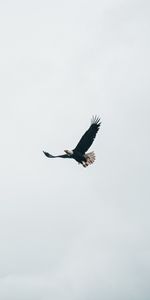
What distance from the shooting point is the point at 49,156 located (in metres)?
75.4

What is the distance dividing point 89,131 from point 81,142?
1204 mm

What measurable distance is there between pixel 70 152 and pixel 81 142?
53.7 inches

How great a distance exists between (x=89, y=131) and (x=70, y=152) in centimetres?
256

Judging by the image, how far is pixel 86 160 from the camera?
74875 mm

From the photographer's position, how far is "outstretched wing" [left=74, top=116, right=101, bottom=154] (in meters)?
72.4

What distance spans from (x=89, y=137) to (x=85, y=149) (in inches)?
53.8

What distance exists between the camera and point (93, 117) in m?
72.6

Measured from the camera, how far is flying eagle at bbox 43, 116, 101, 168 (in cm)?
7244

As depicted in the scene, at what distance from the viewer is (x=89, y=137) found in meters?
72.9

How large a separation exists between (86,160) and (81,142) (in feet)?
6.25

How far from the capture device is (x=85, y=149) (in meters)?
74.0

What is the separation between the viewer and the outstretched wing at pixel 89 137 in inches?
2852

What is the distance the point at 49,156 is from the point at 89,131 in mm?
4168
